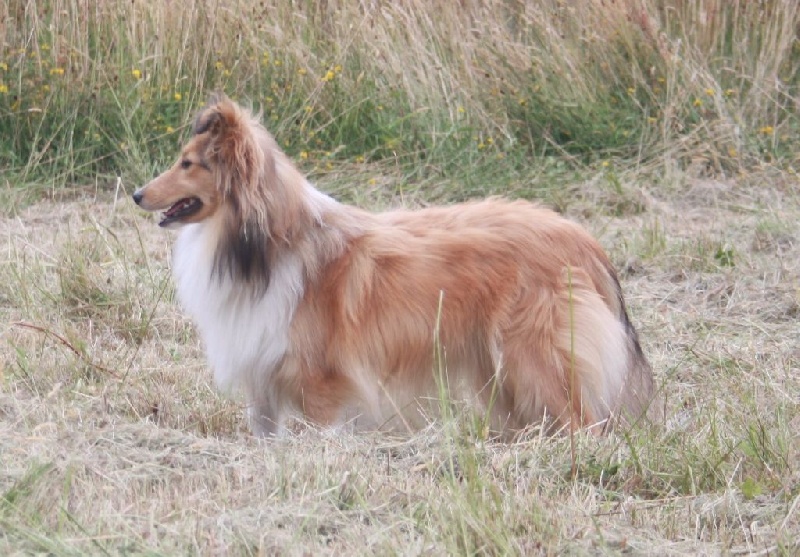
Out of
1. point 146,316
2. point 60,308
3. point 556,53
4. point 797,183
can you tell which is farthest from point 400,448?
point 556,53

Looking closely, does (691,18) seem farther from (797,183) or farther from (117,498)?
(117,498)

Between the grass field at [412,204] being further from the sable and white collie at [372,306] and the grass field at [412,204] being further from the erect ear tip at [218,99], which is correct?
the erect ear tip at [218,99]

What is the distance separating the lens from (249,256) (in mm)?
4703

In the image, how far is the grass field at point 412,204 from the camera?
11.7ft

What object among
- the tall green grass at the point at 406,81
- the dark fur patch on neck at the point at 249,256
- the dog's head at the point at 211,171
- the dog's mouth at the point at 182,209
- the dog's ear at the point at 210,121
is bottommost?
the tall green grass at the point at 406,81

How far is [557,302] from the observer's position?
465 centimetres

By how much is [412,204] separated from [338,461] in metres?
4.29

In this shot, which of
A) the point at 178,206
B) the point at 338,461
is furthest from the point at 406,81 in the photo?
the point at 338,461

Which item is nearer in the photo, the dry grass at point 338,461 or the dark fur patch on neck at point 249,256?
the dry grass at point 338,461

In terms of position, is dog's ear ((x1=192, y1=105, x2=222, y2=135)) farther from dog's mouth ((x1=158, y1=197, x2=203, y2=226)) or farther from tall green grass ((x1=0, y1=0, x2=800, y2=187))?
tall green grass ((x1=0, y1=0, x2=800, y2=187))

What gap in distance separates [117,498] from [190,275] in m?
1.41

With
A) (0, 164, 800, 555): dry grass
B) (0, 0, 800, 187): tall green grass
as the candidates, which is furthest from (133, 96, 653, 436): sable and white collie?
(0, 0, 800, 187): tall green grass

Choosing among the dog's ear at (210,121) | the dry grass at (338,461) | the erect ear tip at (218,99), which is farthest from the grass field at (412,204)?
the erect ear tip at (218,99)

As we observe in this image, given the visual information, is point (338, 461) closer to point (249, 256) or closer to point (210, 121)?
point (249, 256)
